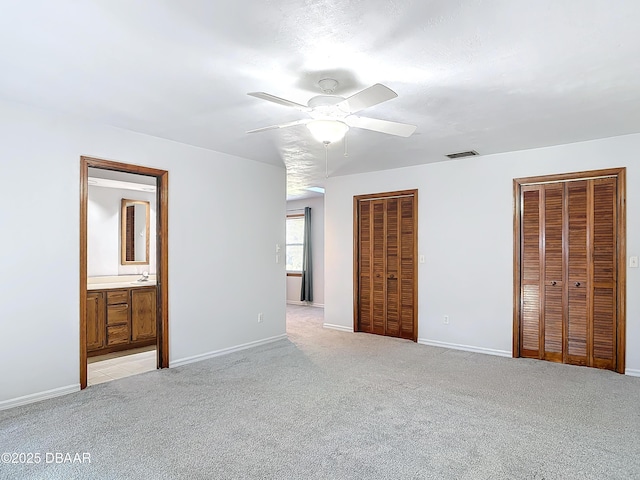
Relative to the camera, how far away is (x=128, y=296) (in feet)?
16.6

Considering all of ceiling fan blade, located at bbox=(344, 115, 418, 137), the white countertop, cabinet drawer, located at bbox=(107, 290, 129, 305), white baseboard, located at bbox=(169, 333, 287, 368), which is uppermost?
ceiling fan blade, located at bbox=(344, 115, 418, 137)

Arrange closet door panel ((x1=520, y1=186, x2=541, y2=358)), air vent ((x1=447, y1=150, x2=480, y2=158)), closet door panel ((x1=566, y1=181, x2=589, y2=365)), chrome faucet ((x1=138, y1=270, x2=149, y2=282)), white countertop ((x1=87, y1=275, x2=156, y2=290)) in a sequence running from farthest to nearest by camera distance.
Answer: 1. chrome faucet ((x1=138, y1=270, x2=149, y2=282))
2. white countertop ((x1=87, y1=275, x2=156, y2=290))
3. air vent ((x1=447, y1=150, x2=480, y2=158))
4. closet door panel ((x1=520, y1=186, x2=541, y2=358))
5. closet door panel ((x1=566, y1=181, x2=589, y2=365))

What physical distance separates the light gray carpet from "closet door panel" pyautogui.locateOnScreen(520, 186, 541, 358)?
1.13 ft

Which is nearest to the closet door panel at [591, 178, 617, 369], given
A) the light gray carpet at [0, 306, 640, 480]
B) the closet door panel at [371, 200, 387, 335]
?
the light gray carpet at [0, 306, 640, 480]

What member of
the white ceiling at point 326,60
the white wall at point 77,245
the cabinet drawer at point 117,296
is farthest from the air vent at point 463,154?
the cabinet drawer at point 117,296

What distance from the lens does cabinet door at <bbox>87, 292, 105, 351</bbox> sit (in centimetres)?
471

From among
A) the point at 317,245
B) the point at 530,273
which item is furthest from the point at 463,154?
the point at 317,245

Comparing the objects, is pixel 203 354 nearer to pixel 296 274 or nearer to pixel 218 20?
pixel 218 20

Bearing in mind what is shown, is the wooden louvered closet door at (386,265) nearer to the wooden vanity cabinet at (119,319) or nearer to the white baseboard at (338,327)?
the white baseboard at (338,327)

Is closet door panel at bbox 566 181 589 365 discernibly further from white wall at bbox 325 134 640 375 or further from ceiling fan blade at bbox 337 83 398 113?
ceiling fan blade at bbox 337 83 398 113

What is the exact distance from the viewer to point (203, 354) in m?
4.51

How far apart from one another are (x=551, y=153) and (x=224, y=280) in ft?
13.0

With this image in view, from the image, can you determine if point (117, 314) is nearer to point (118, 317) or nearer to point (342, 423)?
point (118, 317)

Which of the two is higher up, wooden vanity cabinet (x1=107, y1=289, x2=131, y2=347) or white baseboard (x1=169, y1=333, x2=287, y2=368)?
wooden vanity cabinet (x1=107, y1=289, x2=131, y2=347)
